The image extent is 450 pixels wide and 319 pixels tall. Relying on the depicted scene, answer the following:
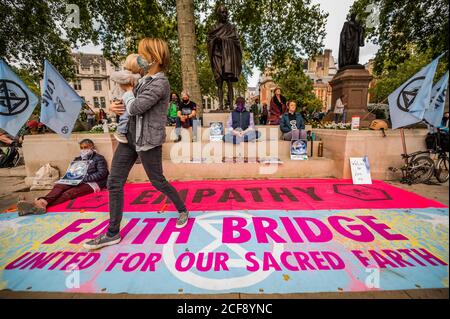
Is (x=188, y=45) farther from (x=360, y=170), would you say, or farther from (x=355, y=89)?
(x=355, y=89)

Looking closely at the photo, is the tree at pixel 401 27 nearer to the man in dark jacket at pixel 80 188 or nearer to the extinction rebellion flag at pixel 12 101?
the man in dark jacket at pixel 80 188

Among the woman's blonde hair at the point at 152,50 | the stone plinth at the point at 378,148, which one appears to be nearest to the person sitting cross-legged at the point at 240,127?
the stone plinth at the point at 378,148

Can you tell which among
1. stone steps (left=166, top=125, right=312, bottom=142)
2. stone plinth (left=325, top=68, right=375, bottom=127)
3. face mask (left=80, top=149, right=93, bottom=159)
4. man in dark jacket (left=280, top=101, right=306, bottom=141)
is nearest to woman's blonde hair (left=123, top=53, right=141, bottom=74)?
face mask (left=80, top=149, right=93, bottom=159)

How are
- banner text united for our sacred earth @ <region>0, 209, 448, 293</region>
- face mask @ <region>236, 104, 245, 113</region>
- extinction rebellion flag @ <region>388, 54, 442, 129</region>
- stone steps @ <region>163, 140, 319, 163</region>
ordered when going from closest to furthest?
banner text united for our sacred earth @ <region>0, 209, 448, 293</region> < extinction rebellion flag @ <region>388, 54, 442, 129</region> < stone steps @ <region>163, 140, 319, 163</region> < face mask @ <region>236, 104, 245, 113</region>

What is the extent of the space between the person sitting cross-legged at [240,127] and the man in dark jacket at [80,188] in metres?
3.12

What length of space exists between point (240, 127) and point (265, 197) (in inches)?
104

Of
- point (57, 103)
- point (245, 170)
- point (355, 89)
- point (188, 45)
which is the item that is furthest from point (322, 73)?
point (57, 103)

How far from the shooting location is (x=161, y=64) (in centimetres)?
236

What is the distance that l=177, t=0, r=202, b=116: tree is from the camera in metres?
8.26

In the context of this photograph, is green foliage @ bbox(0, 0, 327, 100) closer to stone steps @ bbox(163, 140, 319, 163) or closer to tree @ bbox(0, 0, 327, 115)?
tree @ bbox(0, 0, 327, 115)

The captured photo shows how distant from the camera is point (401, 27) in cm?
1146

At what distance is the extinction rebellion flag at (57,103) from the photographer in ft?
11.8

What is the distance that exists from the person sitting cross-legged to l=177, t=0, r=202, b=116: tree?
104 inches
